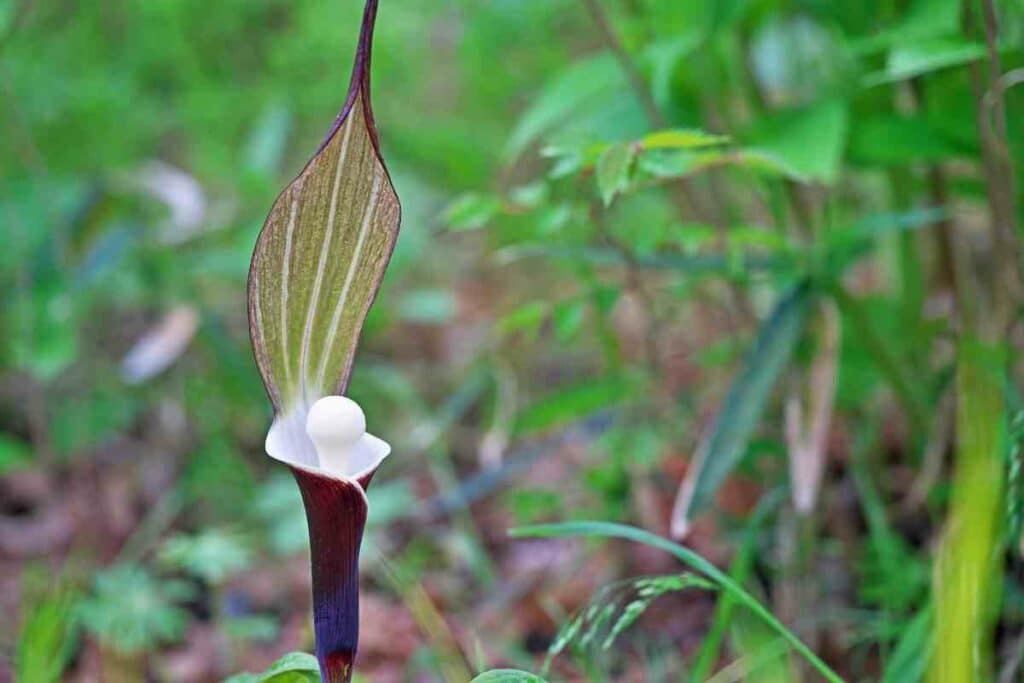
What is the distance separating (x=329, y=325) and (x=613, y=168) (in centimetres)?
24

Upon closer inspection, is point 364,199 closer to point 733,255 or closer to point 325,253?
point 325,253

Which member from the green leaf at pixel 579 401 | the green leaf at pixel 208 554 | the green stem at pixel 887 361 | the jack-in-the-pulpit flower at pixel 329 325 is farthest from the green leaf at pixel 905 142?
the green leaf at pixel 208 554

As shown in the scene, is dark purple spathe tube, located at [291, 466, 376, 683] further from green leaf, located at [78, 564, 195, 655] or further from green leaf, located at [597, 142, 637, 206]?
green leaf, located at [78, 564, 195, 655]

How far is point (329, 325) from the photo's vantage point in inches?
23.8

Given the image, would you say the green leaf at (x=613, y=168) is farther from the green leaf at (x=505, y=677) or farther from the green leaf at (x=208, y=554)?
the green leaf at (x=208, y=554)

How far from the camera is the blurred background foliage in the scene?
987mm

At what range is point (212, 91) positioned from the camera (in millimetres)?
2109

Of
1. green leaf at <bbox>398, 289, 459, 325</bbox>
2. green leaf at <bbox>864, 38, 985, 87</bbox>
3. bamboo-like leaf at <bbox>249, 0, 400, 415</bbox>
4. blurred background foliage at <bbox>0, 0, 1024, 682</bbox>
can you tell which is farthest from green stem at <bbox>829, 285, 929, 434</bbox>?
green leaf at <bbox>398, 289, 459, 325</bbox>

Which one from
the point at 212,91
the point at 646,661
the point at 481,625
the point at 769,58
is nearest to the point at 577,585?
the point at 481,625

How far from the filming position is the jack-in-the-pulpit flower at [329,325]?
0.56 metres

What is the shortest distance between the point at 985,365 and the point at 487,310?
169 centimetres

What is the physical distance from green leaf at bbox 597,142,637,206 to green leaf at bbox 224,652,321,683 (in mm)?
330

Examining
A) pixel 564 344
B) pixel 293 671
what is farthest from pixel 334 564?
pixel 564 344

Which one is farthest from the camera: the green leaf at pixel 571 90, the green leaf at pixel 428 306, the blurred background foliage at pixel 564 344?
the green leaf at pixel 428 306
